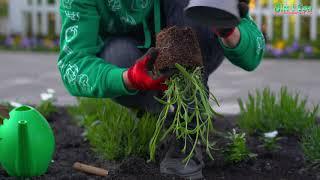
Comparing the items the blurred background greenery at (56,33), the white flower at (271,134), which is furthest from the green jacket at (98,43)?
the blurred background greenery at (56,33)

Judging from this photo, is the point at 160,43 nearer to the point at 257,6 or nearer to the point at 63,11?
the point at 63,11

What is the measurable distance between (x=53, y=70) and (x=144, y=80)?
3500 mm

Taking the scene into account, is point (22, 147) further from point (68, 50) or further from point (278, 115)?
point (278, 115)

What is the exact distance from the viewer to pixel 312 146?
7.27 ft

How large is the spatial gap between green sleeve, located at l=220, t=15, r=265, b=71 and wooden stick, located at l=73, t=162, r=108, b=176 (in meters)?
0.55

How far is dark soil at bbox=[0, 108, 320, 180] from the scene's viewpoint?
215 centimetres

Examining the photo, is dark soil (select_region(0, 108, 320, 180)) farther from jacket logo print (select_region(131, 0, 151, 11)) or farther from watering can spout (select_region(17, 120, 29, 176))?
jacket logo print (select_region(131, 0, 151, 11))

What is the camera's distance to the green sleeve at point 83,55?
1.97 metres

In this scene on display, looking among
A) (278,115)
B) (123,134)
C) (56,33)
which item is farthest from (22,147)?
(56,33)

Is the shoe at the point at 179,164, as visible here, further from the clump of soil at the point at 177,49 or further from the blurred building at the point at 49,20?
the blurred building at the point at 49,20

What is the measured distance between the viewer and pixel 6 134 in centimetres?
210

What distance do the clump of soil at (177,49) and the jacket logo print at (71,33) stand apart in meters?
0.30

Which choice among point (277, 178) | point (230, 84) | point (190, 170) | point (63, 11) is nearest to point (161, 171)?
point (190, 170)

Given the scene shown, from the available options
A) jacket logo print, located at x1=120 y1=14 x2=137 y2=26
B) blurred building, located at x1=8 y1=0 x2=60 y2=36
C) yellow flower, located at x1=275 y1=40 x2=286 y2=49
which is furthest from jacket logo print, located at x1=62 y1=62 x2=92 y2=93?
blurred building, located at x1=8 y1=0 x2=60 y2=36
